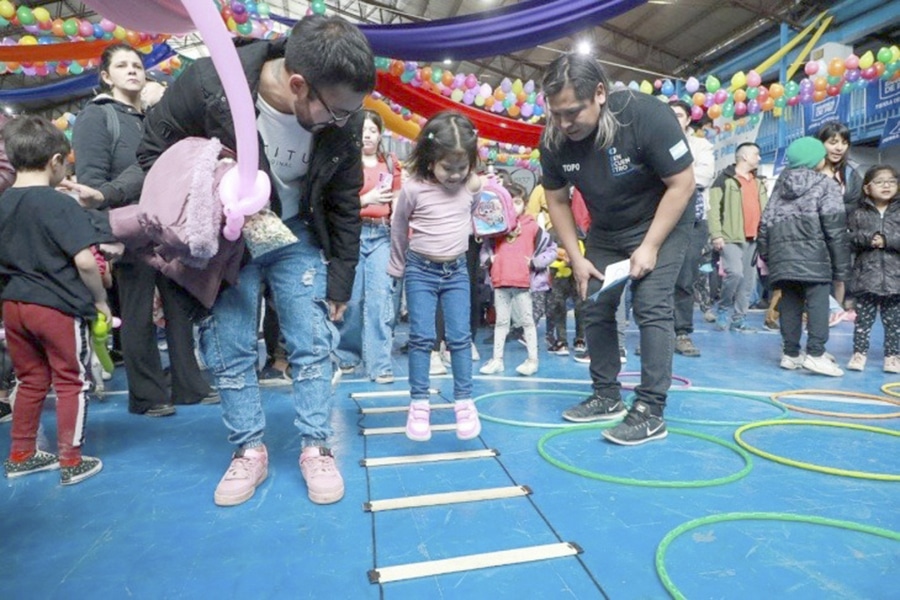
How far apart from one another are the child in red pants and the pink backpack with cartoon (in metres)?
2.21

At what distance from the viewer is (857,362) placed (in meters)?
3.41

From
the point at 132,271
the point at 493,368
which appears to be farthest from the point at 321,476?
the point at 493,368

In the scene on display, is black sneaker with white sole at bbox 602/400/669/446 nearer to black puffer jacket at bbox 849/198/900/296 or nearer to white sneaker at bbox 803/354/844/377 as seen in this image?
white sneaker at bbox 803/354/844/377

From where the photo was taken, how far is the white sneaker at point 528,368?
3406 mm

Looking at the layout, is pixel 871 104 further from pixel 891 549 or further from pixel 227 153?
pixel 227 153

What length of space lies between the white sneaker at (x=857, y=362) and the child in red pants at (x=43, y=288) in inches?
153

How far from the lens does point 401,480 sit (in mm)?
1773

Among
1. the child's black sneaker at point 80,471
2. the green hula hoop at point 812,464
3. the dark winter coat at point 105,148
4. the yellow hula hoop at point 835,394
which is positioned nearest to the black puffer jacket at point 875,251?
the yellow hula hoop at point 835,394

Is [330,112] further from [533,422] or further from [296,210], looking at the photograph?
[533,422]

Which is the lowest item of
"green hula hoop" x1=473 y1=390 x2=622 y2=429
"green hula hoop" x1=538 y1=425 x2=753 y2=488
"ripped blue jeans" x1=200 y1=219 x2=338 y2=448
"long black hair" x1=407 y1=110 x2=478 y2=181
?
"green hula hoop" x1=538 y1=425 x2=753 y2=488

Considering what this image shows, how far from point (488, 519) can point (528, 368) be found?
197 cm

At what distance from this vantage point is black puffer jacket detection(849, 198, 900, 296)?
3.31 metres

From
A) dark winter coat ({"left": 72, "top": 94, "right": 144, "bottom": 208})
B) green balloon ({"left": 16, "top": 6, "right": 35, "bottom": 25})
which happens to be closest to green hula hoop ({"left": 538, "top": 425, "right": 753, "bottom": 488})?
dark winter coat ({"left": 72, "top": 94, "right": 144, "bottom": 208})

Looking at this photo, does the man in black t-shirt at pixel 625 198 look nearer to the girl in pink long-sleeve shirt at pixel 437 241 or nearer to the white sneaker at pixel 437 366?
the girl in pink long-sleeve shirt at pixel 437 241
